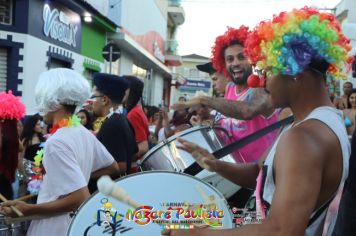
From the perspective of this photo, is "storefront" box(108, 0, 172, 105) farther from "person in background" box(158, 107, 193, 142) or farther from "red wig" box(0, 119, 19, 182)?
"red wig" box(0, 119, 19, 182)

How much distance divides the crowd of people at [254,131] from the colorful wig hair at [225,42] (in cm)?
1

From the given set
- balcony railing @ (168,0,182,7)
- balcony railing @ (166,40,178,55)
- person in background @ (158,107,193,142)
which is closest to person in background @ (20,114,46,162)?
person in background @ (158,107,193,142)

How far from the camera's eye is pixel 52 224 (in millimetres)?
2564

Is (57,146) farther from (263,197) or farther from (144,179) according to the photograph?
(263,197)

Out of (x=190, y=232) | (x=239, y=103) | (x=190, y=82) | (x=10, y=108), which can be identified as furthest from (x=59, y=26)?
(x=190, y=232)

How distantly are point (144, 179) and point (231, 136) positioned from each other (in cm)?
133

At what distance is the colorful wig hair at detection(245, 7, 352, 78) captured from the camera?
1.69 meters

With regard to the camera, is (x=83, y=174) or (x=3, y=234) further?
(x=83, y=174)

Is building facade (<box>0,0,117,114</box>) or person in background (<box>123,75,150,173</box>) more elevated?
building facade (<box>0,0,117,114</box>)

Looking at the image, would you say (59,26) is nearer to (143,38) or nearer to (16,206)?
(16,206)

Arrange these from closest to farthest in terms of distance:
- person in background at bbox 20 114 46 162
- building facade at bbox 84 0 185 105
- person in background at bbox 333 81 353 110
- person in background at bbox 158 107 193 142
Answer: person in background at bbox 20 114 46 162 → person in background at bbox 158 107 193 142 → person in background at bbox 333 81 353 110 → building facade at bbox 84 0 185 105

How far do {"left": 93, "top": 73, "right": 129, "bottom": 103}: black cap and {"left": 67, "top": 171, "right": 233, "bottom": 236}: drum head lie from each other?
2.09 m

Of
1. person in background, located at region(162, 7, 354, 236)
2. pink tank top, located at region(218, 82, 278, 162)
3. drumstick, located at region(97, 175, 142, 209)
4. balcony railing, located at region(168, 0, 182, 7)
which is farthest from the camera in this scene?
balcony railing, located at region(168, 0, 182, 7)

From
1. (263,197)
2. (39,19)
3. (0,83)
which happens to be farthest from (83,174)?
(39,19)
